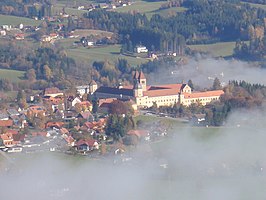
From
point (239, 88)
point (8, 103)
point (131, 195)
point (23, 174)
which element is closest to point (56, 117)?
point (8, 103)

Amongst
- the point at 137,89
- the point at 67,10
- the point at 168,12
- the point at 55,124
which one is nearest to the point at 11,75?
the point at 137,89

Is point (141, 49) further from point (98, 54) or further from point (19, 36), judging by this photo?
point (19, 36)

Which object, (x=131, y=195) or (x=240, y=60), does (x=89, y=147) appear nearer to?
(x=131, y=195)

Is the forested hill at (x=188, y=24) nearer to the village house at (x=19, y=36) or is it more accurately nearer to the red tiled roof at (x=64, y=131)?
the village house at (x=19, y=36)

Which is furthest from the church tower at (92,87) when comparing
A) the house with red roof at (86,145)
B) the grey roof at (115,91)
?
the house with red roof at (86,145)

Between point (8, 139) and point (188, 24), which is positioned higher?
point (8, 139)
